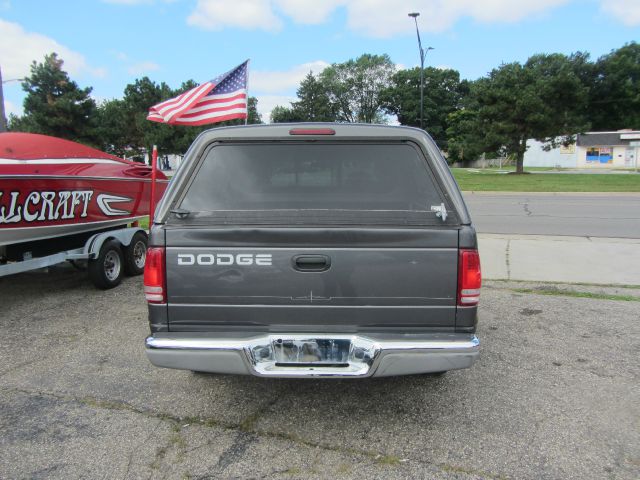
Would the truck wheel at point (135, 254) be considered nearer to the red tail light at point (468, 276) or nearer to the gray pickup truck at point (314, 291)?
the gray pickup truck at point (314, 291)

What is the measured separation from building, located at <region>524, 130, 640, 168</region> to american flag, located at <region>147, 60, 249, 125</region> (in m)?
62.0

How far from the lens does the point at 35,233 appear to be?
5898 mm

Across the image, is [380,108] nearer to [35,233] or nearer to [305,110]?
[305,110]

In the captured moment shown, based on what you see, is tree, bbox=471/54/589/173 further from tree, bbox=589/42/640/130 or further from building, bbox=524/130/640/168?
tree, bbox=589/42/640/130

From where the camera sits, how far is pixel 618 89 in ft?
225

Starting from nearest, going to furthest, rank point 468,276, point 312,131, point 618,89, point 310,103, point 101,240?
point 468,276, point 312,131, point 101,240, point 618,89, point 310,103

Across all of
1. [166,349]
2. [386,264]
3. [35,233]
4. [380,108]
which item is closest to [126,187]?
[35,233]

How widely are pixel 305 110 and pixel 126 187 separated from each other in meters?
68.8

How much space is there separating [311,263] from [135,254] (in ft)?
16.9

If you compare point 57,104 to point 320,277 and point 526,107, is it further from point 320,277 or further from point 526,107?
point 320,277

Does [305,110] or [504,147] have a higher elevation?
[305,110]

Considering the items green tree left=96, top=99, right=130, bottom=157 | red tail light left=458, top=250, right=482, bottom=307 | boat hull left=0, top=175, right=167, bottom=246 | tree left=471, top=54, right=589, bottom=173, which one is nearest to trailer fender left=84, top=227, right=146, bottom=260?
boat hull left=0, top=175, right=167, bottom=246

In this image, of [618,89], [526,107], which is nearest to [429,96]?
[618,89]

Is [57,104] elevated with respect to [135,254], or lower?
elevated
